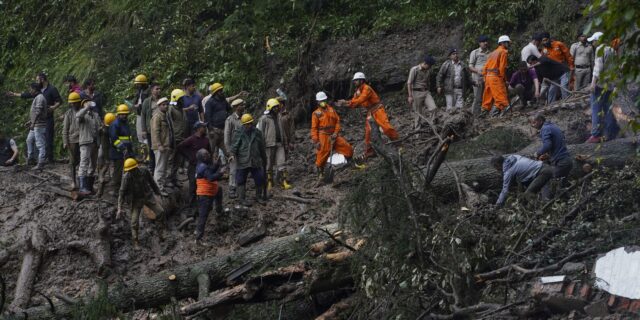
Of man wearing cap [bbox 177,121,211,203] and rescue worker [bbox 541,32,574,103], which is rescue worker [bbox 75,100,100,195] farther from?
rescue worker [bbox 541,32,574,103]

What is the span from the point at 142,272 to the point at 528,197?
6.76 meters

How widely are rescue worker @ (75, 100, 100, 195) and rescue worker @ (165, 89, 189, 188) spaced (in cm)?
136

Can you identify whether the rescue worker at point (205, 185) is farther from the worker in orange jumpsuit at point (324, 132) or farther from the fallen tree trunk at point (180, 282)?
the fallen tree trunk at point (180, 282)

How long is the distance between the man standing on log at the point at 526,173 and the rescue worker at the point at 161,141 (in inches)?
231

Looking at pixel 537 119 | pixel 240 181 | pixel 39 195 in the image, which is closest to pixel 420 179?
pixel 537 119

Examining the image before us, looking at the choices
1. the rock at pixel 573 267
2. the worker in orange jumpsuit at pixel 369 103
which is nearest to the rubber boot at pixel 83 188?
the worker in orange jumpsuit at pixel 369 103

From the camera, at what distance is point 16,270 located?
1694cm

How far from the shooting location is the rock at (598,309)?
34.7 ft

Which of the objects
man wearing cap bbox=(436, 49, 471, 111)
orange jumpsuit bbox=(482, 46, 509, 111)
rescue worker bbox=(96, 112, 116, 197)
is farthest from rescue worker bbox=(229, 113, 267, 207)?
orange jumpsuit bbox=(482, 46, 509, 111)

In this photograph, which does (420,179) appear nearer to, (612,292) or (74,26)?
(612,292)

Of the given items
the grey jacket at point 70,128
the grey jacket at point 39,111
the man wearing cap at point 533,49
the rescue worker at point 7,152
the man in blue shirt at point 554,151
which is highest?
the man wearing cap at point 533,49

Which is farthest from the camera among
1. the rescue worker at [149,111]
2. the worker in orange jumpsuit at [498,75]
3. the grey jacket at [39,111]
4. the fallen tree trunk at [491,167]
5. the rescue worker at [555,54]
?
the rescue worker at [555,54]

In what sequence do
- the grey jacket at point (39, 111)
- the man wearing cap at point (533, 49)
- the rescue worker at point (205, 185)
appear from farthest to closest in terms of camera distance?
1. the man wearing cap at point (533, 49)
2. the grey jacket at point (39, 111)
3. the rescue worker at point (205, 185)

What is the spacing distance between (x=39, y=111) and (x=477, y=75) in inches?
320
